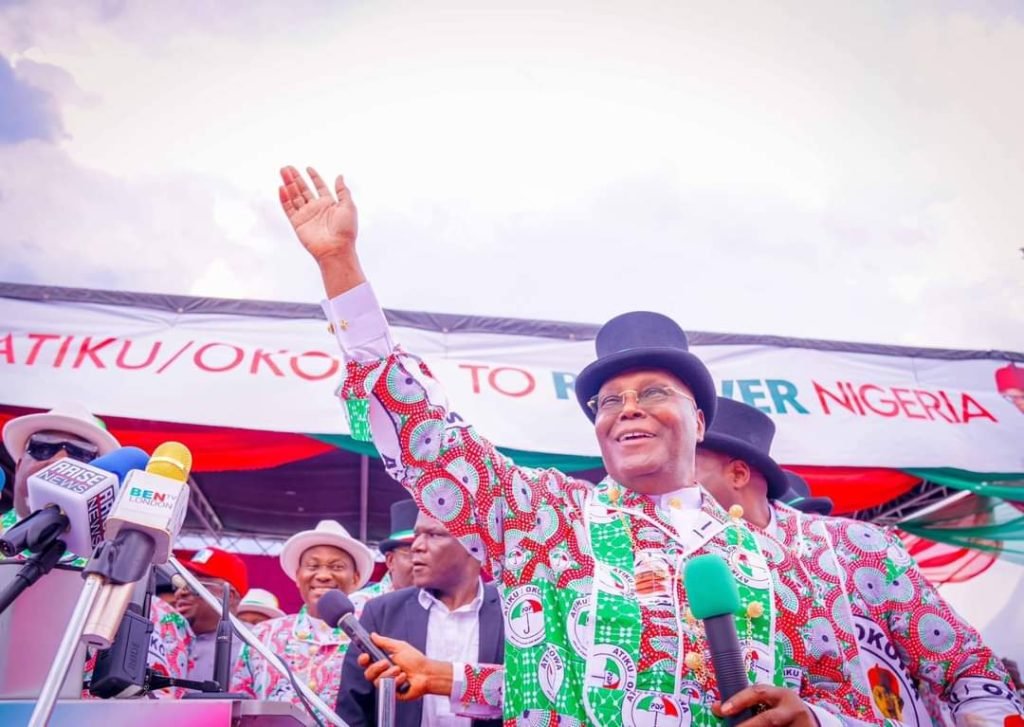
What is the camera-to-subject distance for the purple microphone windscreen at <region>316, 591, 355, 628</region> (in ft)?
7.99

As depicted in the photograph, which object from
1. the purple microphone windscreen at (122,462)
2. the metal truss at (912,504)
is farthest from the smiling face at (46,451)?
the metal truss at (912,504)

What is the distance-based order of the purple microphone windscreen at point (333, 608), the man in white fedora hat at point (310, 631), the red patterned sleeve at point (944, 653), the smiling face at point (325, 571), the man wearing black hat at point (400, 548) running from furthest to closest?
the smiling face at point (325, 571) < the man wearing black hat at point (400, 548) < the man in white fedora hat at point (310, 631) < the red patterned sleeve at point (944, 653) < the purple microphone windscreen at point (333, 608)

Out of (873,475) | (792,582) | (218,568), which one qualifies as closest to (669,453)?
(792,582)

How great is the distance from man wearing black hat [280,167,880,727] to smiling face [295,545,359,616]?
3.98 metres

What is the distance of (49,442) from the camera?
358cm

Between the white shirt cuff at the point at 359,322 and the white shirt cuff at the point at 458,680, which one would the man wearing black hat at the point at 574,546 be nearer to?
the white shirt cuff at the point at 359,322

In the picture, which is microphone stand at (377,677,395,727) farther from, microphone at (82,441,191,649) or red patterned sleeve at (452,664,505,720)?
microphone at (82,441,191,649)

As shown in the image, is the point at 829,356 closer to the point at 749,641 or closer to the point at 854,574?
the point at 854,574

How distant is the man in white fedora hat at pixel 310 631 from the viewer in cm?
454

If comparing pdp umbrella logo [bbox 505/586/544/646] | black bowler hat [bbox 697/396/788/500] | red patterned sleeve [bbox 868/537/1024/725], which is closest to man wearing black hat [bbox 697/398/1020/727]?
red patterned sleeve [bbox 868/537/1024/725]

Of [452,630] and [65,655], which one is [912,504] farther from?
[65,655]

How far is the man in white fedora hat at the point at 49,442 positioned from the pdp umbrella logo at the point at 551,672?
210 cm

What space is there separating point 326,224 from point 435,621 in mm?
2205

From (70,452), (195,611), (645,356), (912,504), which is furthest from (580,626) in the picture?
(912,504)
